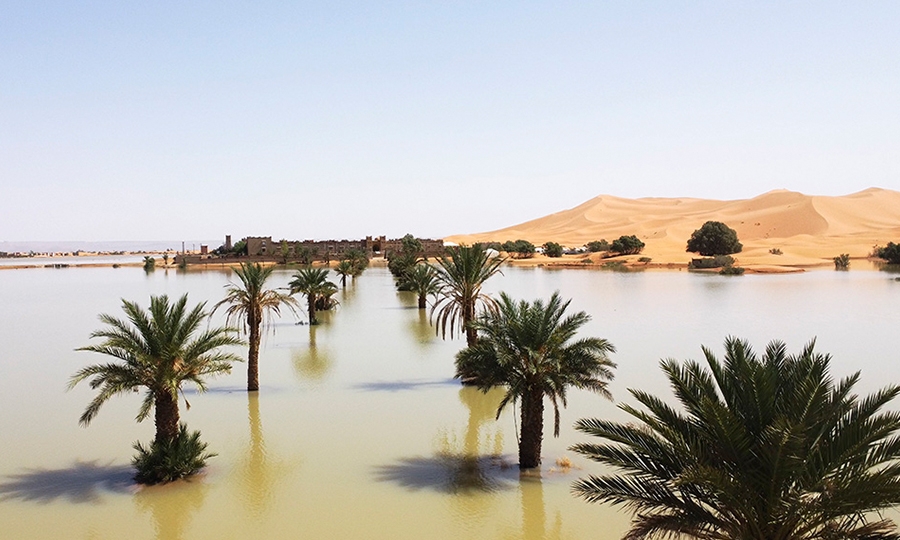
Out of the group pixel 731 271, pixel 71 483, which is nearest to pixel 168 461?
pixel 71 483

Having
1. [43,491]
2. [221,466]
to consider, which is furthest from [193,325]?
[43,491]

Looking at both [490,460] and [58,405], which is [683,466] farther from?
[58,405]

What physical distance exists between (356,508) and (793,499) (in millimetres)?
6412

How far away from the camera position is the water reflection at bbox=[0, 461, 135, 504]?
10875 mm

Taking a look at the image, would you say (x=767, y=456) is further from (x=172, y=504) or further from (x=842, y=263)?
(x=842, y=263)

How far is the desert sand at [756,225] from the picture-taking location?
74750 millimetres

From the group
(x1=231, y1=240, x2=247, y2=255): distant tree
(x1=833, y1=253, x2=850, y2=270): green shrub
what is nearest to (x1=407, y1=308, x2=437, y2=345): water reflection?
(x1=833, y1=253, x2=850, y2=270): green shrub

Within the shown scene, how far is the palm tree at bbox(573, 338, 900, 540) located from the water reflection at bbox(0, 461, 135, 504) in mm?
8316

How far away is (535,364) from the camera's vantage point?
11547 millimetres

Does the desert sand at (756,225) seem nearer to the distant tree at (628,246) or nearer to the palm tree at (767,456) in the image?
the distant tree at (628,246)

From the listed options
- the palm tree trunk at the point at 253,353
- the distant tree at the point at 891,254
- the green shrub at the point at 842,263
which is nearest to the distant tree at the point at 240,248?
the green shrub at the point at 842,263

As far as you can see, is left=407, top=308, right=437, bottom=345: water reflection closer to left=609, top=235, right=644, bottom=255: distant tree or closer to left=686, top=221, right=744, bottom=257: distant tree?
left=609, top=235, right=644, bottom=255: distant tree

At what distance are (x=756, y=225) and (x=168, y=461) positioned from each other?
112 meters

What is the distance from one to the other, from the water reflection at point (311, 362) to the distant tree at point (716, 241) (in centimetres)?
6077
